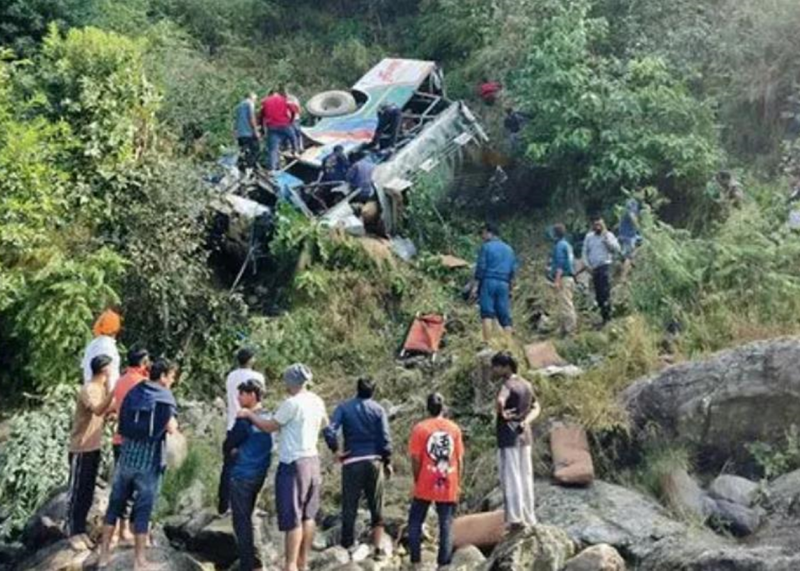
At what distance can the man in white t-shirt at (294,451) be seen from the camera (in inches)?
348

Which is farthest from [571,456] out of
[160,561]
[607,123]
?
[607,123]

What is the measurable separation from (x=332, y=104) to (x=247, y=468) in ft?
36.3

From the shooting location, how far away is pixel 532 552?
29.6 feet

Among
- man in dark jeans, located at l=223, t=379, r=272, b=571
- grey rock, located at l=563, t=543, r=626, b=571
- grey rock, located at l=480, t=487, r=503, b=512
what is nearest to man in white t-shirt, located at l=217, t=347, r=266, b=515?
man in dark jeans, located at l=223, t=379, r=272, b=571

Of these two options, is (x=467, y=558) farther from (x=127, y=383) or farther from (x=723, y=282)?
(x=723, y=282)

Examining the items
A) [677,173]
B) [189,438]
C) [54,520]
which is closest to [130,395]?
[54,520]

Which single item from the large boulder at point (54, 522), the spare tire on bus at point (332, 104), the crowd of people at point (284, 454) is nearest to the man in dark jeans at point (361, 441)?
the crowd of people at point (284, 454)

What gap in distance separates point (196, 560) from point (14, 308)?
485 centimetres

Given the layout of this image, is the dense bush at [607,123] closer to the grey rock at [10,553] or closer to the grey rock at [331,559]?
the grey rock at [331,559]

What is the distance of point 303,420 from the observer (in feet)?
29.0

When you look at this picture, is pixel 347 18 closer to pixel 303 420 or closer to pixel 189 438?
pixel 189 438

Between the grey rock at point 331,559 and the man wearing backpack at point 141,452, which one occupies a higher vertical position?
the man wearing backpack at point 141,452

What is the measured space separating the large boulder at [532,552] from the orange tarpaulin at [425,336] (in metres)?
4.76

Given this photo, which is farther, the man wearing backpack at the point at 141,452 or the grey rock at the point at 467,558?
the grey rock at the point at 467,558
